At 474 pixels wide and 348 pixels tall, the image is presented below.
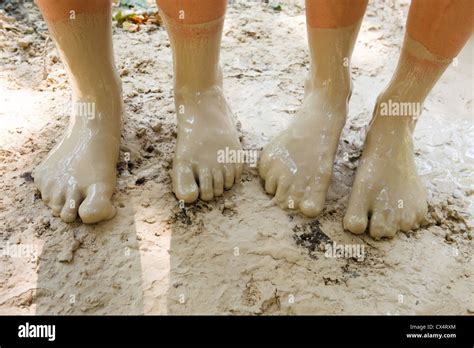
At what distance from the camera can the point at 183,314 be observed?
114 centimetres

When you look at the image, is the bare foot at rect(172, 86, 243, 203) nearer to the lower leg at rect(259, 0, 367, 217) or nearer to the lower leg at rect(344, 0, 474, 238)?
the lower leg at rect(259, 0, 367, 217)

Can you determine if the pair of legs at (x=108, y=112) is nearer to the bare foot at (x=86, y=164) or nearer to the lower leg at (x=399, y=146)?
the bare foot at (x=86, y=164)

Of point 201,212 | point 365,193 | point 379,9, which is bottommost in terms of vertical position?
point 201,212

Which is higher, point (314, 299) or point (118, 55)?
point (118, 55)

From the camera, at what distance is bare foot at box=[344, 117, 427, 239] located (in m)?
1.32

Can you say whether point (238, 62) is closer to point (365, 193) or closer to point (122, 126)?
point (122, 126)

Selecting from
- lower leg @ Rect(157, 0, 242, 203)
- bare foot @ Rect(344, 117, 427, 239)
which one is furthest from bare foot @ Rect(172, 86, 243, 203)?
bare foot @ Rect(344, 117, 427, 239)

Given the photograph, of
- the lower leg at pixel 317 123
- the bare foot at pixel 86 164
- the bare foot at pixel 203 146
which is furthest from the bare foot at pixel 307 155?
the bare foot at pixel 86 164

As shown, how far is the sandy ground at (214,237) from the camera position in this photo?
118 cm

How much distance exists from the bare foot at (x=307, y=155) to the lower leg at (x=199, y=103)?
0.11 meters

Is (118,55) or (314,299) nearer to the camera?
(314,299)

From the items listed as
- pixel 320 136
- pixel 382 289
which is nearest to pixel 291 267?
pixel 382 289
